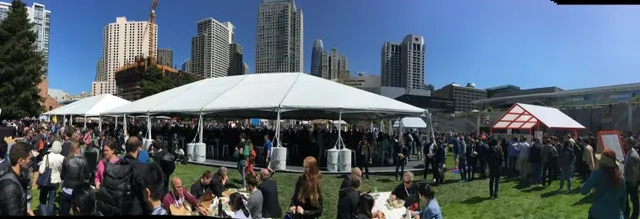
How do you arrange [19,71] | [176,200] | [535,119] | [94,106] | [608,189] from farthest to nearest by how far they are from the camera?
[94,106] < [19,71] < [535,119] < [608,189] < [176,200]

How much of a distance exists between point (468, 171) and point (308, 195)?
8.40 metres

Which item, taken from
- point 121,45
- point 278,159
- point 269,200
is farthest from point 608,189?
point 278,159

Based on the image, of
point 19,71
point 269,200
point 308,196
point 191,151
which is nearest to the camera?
point 308,196

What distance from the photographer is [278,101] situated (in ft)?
40.0

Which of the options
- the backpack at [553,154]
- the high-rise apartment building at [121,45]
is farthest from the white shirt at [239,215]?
the backpack at [553,154]

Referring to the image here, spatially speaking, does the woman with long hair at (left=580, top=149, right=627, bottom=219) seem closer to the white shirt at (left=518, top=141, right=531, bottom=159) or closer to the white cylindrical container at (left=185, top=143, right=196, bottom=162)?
the white shirt at (left=518, top=141, right=531, bottom=159)

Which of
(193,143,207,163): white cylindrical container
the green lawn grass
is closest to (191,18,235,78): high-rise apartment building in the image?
the green lawn grass

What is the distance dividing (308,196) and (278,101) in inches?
321

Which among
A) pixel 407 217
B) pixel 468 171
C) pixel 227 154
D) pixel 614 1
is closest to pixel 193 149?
pixel 227 154

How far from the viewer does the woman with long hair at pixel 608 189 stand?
3.89 m

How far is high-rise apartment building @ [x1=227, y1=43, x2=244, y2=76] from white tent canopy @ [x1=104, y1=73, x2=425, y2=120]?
534 centimetres

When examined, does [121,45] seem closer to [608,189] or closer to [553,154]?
[608,189]

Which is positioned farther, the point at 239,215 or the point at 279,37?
the point at 279,37

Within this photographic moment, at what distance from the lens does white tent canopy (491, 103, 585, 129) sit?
42.4 feet
